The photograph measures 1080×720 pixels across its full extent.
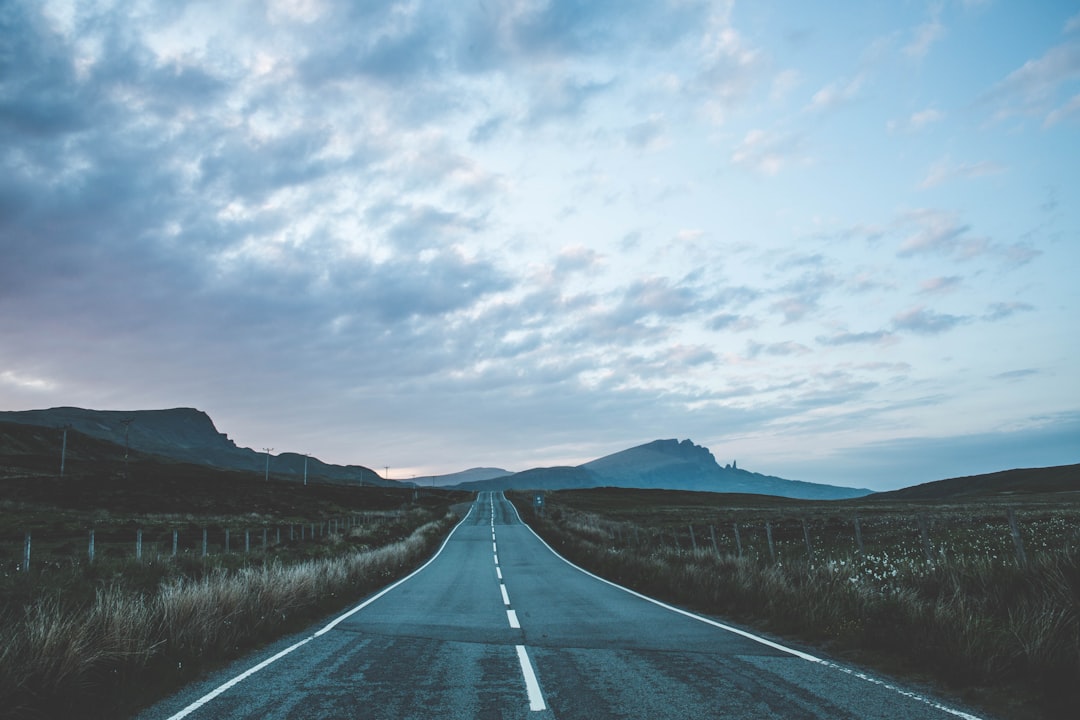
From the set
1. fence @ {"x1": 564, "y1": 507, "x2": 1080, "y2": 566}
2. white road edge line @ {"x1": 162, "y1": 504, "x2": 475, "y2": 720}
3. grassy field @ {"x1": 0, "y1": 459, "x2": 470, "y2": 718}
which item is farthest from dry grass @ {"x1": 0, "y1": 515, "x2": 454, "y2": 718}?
fence @ {"x1": 564, "y1": 507, "x2": 1080, "y2": 566}

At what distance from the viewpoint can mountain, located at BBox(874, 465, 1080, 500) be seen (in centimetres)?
12006

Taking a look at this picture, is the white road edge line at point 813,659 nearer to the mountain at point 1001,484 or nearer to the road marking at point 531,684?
the road marking at point 531,684

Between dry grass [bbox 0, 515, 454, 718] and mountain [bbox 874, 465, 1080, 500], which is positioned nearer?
dry grass [bbox 0, 515, 454, 718]

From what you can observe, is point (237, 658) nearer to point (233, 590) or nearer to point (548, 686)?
point (233, 590)

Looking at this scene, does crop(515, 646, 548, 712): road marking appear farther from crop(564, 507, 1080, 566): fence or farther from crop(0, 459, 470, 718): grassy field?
crop(564, 507, 1080, 566): fence

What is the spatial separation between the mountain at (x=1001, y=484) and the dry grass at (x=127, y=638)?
13314 cm

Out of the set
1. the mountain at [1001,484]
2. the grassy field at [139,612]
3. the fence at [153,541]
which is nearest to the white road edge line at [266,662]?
the grassy field at [139,612]

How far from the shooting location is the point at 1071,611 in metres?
7.65

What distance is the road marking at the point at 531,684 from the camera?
6114 mm

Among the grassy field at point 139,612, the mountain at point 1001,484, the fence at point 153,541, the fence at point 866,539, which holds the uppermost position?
the grassy field at point 139,612

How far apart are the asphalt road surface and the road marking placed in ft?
0.04

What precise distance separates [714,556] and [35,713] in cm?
1596

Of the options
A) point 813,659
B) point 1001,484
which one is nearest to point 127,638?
point 813,659

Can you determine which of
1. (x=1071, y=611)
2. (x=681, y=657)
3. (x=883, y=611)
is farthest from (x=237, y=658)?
(x=1071, y=611)
